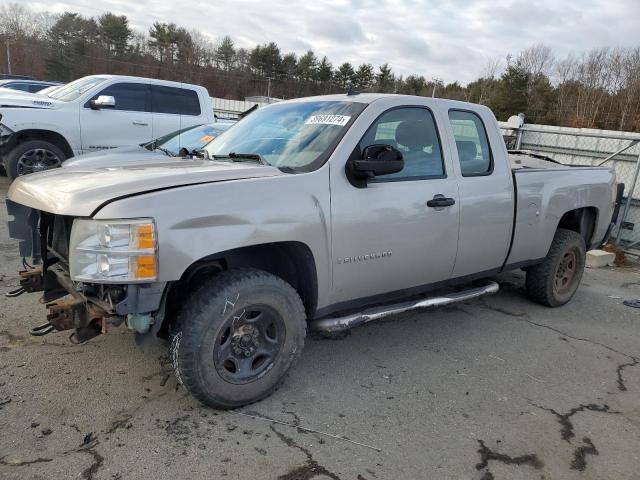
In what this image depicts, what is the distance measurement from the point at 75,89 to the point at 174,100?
172 cm

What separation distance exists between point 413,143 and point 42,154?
280 inches

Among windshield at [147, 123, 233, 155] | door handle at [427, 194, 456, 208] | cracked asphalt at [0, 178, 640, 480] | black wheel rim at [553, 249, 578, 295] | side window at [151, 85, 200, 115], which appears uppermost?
side window at [151, 85, 200, 115]

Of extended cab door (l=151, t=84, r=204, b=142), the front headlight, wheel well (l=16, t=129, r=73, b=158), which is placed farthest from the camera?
extended cab door (l=151, t=84, r=204, b=142)

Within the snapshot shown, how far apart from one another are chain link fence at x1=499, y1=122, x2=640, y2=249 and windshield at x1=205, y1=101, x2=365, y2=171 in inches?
251

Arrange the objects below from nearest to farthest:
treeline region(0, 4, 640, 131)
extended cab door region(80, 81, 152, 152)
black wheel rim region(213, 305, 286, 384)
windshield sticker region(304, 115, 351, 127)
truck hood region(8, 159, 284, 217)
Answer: truck hood region(8, 159, 284, 217) < black wheel rim region(213, 305, 286, 384) < windshield sticker region(304, 115, 351, 127) < extended cab door region(80, 81, 152, 152) < treeline region(0, 4, 640, 131)

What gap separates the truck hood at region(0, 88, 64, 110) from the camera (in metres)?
8.28

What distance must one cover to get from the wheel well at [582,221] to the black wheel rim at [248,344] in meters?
3.66

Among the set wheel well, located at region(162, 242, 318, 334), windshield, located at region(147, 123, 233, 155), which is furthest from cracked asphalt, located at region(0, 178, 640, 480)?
windshield, located at region(147, 123, 233, 155)

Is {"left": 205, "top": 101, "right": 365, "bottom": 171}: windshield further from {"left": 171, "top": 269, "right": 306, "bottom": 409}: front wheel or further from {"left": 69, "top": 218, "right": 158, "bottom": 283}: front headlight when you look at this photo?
{"left": 69, "top": 218, "right": 158, "bottom": 283}: front headlight

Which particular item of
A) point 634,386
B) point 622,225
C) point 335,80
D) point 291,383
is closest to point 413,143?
point 291,383

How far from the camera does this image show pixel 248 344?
3.06 m

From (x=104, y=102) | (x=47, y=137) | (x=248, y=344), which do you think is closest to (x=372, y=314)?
(x=248, y=344)

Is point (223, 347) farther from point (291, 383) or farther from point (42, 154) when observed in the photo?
point (42, 154)

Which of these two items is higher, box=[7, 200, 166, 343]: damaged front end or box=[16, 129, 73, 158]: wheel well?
box=[16, 129, 73, 158]: wheel well
